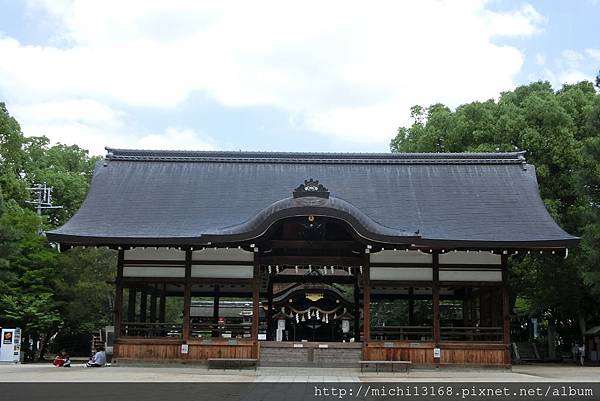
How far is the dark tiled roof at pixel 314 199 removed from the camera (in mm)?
17844

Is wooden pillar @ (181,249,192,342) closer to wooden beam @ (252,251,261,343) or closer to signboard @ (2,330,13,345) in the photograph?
wooden beam @ (252,251,261,343)

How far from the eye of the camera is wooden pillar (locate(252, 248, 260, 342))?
59.8ft

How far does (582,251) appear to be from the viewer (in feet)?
76.2

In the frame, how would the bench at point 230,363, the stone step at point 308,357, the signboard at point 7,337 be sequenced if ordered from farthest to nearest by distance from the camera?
the signboard at point 7,337
the stone step at point 308,357
the bench at point 230,363

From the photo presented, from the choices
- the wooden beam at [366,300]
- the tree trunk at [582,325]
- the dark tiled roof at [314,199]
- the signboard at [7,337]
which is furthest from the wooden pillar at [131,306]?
the tree trunk at [582,325]

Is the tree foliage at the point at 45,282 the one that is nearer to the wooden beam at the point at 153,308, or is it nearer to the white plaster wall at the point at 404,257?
the wooden beam at the point at 153,308

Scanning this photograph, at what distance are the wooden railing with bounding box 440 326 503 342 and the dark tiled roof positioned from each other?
99.0 inches

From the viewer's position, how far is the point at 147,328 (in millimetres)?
19078

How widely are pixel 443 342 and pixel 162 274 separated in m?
8.40

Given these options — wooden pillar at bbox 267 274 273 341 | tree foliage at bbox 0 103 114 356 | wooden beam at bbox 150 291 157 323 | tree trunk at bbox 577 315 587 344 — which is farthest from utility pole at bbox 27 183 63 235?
tree trunk at bbox 577 315 587 344

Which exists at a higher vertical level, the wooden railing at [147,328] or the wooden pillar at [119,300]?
the wooden pillar at [119,300]

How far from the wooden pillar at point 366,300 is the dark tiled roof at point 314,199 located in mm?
1308

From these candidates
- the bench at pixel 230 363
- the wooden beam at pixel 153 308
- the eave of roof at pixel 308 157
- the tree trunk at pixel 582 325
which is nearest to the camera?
the bench at pixel 230 363

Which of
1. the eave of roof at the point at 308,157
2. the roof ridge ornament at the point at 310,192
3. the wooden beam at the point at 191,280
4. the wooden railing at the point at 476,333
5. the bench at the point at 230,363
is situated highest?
the eave of roof at the point at 308,157
